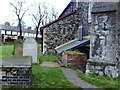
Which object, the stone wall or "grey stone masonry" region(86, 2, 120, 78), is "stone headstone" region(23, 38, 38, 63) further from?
the stone wall

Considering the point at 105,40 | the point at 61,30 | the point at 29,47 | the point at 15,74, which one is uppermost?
the point at 61,30

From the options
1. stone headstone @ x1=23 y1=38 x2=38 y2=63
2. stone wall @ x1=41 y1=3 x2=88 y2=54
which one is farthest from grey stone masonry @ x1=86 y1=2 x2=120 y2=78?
stone wall @ x1=41 y1=3 x2=88 y2=54

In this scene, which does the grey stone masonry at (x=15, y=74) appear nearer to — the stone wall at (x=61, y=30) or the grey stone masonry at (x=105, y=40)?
the grey stone masonry at (x=105, y=40)

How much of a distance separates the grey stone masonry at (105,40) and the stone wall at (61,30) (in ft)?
28.5

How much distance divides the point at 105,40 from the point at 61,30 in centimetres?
1014

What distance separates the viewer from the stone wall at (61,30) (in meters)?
17.6

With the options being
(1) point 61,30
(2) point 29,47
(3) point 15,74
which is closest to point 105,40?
(3) point 15,74

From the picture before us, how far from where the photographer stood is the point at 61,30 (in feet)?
59.8

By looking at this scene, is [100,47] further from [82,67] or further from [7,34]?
[7,34]

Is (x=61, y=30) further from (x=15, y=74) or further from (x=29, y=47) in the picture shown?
(x=15, y=74)

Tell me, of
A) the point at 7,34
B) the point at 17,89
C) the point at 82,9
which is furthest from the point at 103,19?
the point at 7,34

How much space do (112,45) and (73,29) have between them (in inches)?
392

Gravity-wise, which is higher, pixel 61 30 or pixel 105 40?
pixel 61 30

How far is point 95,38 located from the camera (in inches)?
344
